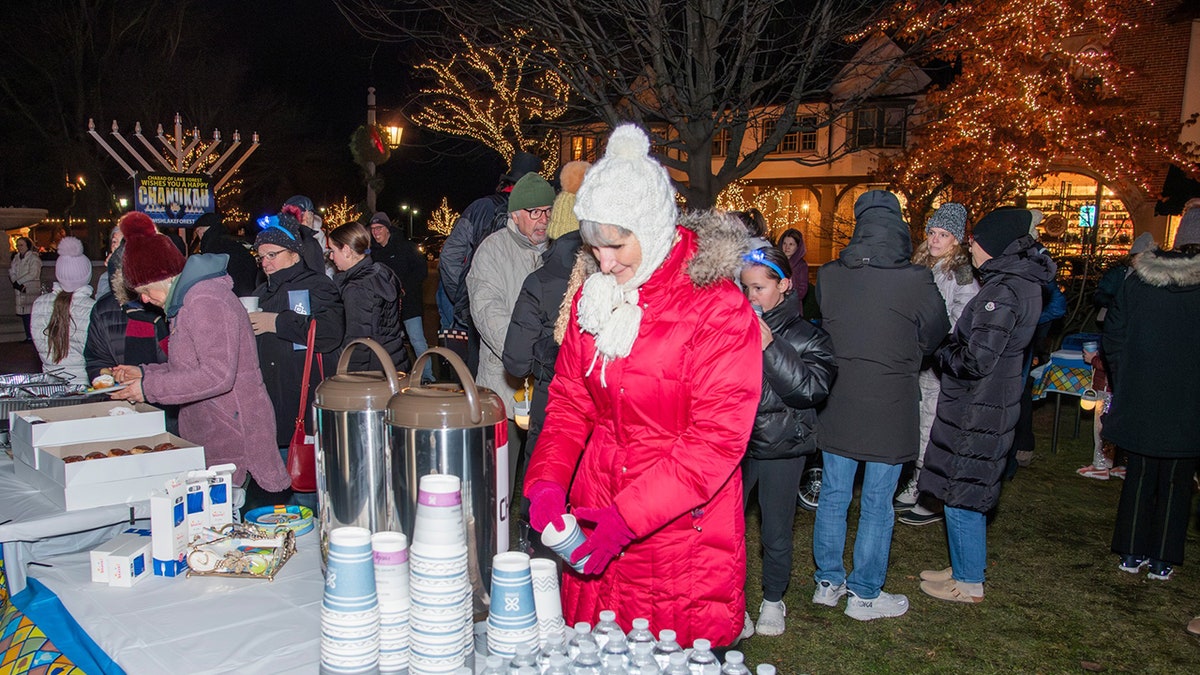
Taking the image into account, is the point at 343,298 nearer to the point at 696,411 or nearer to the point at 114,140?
the point at 696,411

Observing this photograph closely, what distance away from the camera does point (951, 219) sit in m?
4.92

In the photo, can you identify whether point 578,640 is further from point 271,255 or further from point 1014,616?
point 271,255

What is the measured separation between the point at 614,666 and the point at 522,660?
0.56ft

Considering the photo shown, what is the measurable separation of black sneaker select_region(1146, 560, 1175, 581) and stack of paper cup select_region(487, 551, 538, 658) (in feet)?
15.1

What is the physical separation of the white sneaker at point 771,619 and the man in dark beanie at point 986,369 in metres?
1.01

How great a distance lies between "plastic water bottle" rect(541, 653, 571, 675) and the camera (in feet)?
4.79

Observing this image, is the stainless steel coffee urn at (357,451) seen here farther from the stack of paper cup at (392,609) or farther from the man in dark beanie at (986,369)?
the man in dark beanie at (986,369)

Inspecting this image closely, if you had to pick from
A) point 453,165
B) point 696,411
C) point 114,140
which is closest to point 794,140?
point 453,165

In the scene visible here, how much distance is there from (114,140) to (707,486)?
33.5 m

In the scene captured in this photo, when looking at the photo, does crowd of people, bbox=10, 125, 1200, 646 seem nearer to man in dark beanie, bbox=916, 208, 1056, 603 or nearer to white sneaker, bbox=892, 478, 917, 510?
Answer: man in dark beanie, bbox=916, 208, 1056, 603

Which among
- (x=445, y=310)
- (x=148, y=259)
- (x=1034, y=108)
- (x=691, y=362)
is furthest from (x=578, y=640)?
(x=1034, y=108)

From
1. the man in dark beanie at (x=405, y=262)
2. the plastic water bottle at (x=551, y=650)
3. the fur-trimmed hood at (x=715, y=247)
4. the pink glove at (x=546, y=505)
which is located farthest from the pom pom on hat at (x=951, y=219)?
the man in dark beanie at (x=405, y=262)

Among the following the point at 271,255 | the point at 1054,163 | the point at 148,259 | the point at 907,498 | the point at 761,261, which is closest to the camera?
the point at 148,259

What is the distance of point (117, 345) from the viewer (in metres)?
4.66
